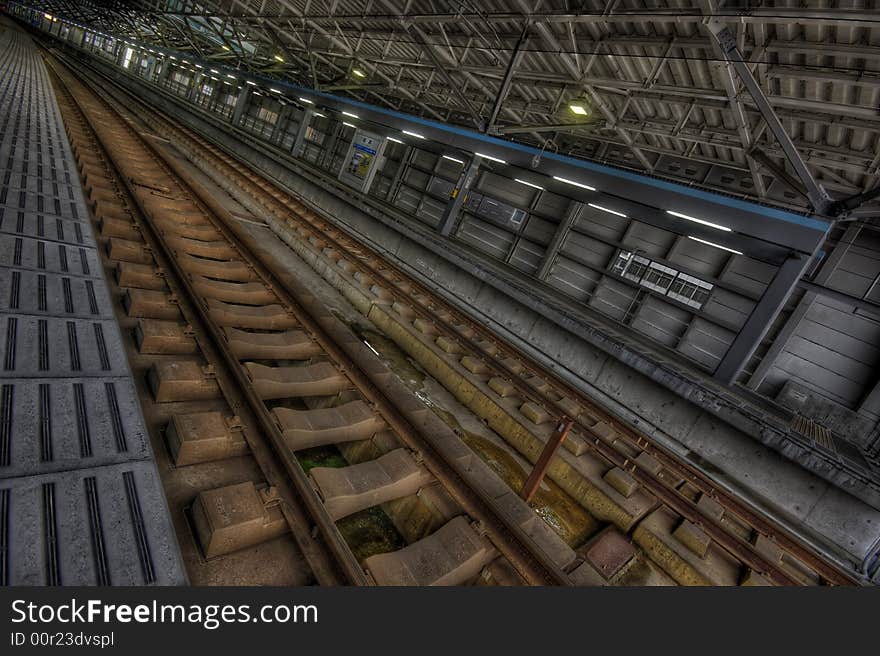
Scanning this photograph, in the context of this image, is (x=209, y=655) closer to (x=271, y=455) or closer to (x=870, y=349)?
(x=271, y=455)

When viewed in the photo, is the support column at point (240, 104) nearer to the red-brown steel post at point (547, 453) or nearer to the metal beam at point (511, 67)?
the metal beam at point (511, 67)

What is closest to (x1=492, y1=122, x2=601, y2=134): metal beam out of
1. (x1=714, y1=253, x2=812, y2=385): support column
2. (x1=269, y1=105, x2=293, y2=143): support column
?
(x1=714, y1=253, x2=812, y2=385): support column

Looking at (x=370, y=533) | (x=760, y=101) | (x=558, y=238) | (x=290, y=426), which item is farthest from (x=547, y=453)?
(x=558, y=238)

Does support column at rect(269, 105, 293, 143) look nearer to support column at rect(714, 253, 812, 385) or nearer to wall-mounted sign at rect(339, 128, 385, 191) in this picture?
wall-mounted sign at rect(339, 128, 385, 191)

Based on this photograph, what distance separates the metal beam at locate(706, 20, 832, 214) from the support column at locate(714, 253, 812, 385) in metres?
1.89

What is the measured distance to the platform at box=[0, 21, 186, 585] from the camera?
169 cm

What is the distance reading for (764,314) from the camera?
1026 centimetres

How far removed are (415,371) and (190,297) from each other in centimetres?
329

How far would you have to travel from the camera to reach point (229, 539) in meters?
1.99

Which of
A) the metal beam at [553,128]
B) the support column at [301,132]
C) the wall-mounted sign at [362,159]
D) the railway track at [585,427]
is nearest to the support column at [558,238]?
the metal beam at [553,128]

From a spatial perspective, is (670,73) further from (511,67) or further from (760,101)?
Answer: (511,67)

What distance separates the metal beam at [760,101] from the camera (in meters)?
5.84

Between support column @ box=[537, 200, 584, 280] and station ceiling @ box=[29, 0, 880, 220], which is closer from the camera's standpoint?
station ceiling @ box=[29, 0, 880, 220]

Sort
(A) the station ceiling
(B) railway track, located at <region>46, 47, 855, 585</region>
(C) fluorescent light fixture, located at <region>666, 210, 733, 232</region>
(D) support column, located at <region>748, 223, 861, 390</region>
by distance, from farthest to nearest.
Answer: (D) support column, located at <region>748, 223, 861, 390</region> < (C) fluorescent light fixture, located at <region>666, 210, 733, 232</region> < (A) the station ceiling < (B) railway track, located at <region>46, 47, 855, 585</region>
